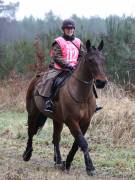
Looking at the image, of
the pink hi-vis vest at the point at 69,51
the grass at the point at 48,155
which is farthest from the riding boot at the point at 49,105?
the grass at the point at 48,155

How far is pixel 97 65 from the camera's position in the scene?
358 inches

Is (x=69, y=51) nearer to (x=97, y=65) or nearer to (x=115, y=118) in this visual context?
(x=97, y=65)

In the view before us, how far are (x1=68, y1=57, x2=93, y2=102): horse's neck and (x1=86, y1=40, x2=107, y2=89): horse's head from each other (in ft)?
0.68

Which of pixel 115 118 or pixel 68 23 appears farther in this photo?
pixel 115 118

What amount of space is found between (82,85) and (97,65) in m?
0.70

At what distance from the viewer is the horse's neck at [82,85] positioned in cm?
955

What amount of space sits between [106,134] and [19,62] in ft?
61.7

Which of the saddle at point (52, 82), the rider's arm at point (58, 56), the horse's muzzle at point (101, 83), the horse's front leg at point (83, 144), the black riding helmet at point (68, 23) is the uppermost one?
the black riding helmet at point (68, 23)

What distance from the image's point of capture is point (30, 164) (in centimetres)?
1035

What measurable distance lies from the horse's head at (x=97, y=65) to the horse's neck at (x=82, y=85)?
0.68 feet

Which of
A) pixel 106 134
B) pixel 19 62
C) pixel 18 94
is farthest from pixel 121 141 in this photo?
pixel 19 62

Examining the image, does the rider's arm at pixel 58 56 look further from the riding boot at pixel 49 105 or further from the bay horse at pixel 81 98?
the riding boot at pixel 49 105

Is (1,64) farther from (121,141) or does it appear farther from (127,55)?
(121,141)

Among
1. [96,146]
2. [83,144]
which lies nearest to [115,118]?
[96,146]
